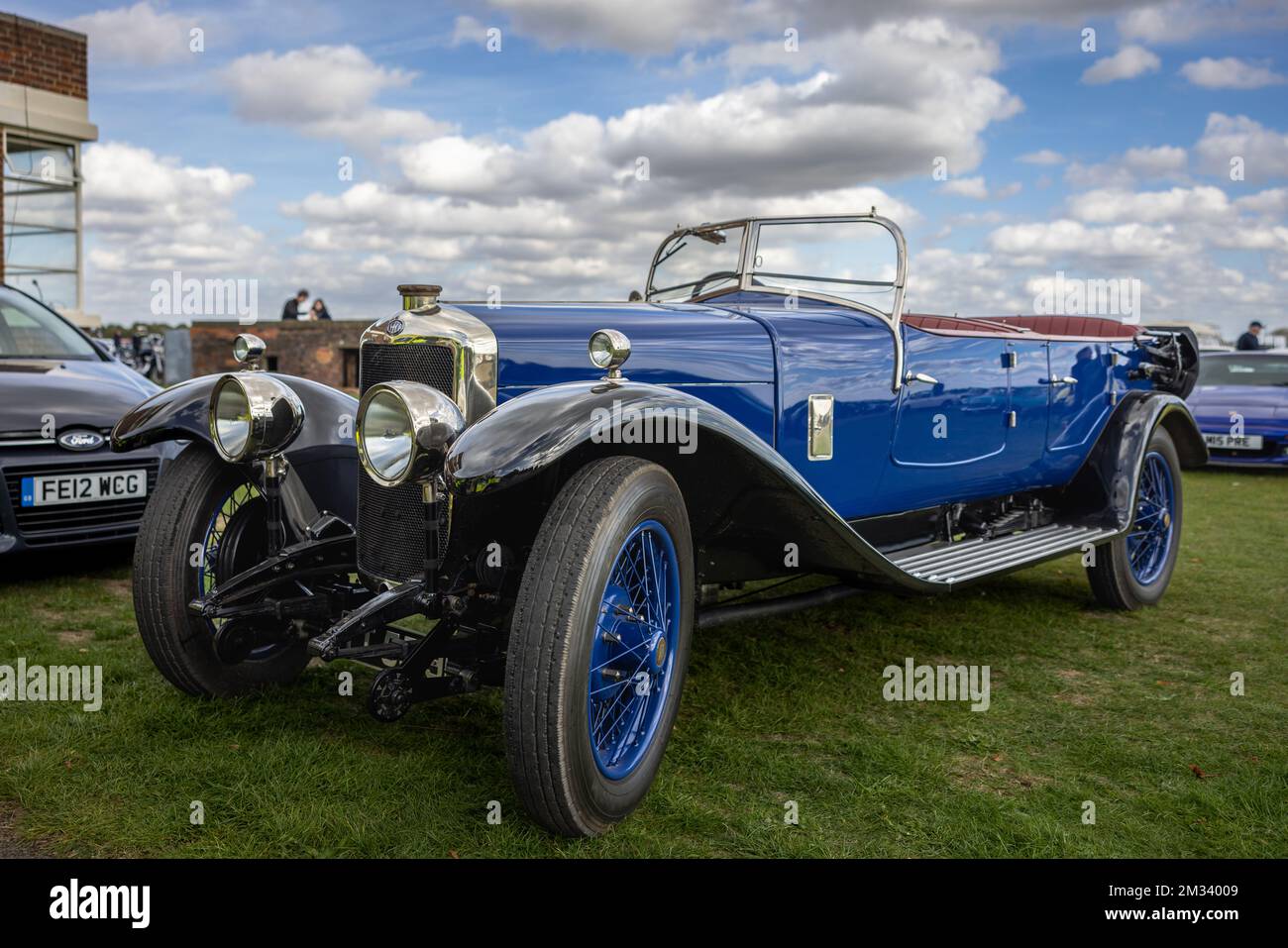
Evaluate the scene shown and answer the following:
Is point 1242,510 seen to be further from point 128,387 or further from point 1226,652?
point 128,387

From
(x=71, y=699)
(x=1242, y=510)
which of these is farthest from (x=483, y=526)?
(x=1242, y=510)

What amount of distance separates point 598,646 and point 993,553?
2.35m

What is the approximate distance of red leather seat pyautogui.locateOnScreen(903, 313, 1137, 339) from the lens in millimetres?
4398

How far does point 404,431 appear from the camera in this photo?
2.65 metres

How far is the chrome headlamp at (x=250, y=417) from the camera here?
10.4ft

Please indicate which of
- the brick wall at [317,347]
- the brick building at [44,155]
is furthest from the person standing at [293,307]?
the brick building at [44,155]

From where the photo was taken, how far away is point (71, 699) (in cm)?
346

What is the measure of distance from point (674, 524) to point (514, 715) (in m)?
0.68

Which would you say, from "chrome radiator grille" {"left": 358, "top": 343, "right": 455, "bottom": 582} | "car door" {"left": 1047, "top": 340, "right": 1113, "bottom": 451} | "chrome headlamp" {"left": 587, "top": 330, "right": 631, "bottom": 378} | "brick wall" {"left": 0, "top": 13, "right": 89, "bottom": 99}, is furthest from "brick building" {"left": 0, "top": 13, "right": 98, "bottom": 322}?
"chrome headlamp" {"left": 587, "top": 330, "right": 631, "bottom": 378}

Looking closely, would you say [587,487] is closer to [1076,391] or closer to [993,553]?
[993,553]

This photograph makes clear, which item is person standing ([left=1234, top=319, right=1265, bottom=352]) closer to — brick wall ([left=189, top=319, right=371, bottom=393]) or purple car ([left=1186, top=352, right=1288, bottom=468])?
purple car ([left=1186, top=352, right=1288, bottom=468])

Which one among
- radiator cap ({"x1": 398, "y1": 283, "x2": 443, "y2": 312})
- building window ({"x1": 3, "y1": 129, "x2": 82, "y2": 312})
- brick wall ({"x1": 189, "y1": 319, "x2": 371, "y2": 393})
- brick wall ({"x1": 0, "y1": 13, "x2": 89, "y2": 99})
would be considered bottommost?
radiator cap ({"x1": 398, "y1": 283, "x2": 443, "y2": 312})

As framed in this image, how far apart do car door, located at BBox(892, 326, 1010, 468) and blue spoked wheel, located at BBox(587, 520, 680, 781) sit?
1569 mm

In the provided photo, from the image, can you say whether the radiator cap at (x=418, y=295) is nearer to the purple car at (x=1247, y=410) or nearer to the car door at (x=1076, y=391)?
the car door at (x=1076, y=391)
